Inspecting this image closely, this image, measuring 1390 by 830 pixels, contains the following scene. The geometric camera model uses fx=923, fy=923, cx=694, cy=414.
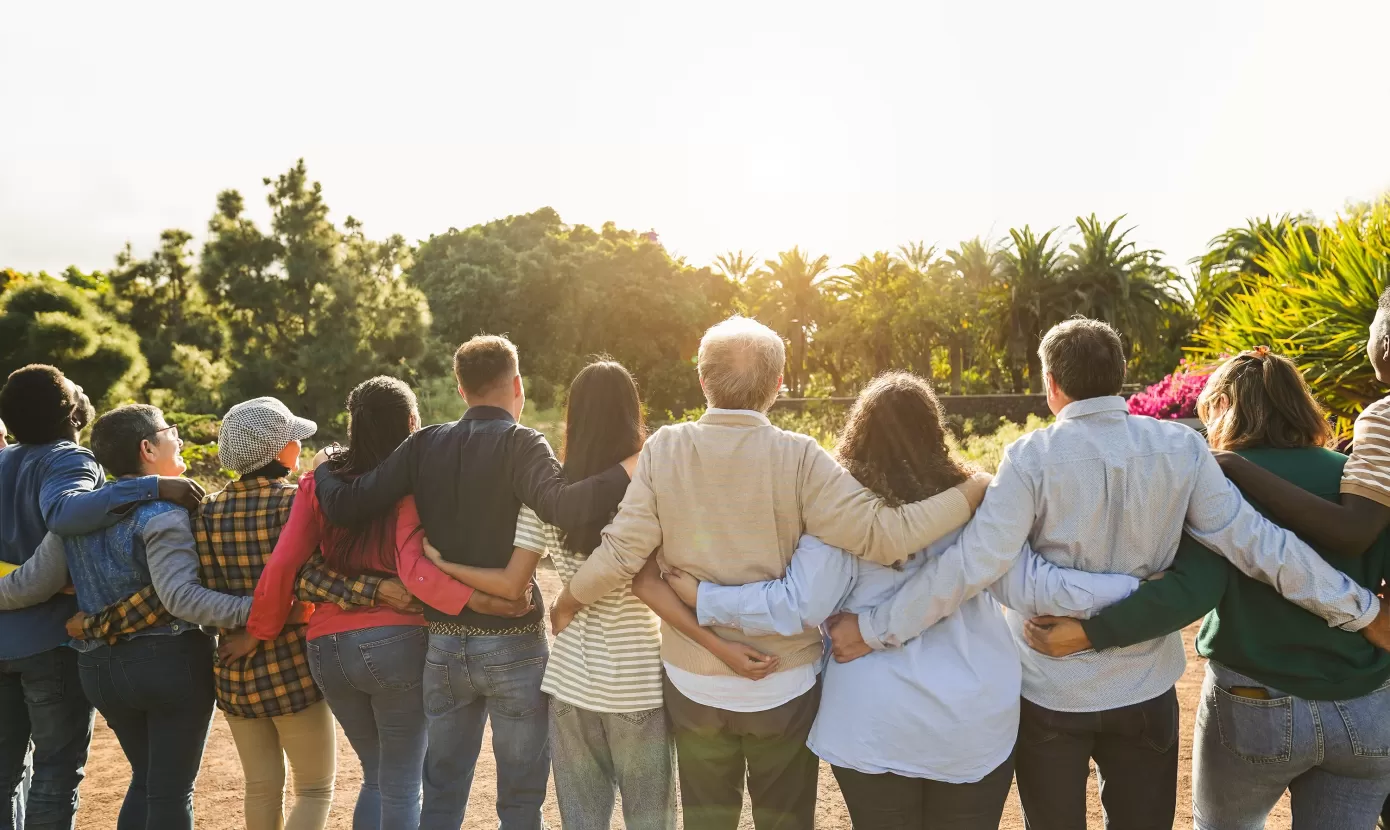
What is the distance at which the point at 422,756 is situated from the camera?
3.03 meters

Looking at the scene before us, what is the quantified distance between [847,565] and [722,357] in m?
0.64

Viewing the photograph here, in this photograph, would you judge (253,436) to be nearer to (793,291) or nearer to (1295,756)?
(1295,756)

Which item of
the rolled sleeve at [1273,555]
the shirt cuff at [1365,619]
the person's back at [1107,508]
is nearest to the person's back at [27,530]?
the person's back at [1107,508]

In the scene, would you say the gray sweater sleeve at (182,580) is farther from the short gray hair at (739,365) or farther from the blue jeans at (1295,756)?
the blue jeans at (1295,756)

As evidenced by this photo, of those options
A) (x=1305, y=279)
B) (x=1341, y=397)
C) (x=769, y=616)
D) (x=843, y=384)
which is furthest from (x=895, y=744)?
(x=843, y=384)

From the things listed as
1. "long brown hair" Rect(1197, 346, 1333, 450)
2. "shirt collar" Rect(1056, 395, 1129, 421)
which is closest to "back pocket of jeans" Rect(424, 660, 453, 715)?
"shirt collar" Rect(1056, 395, 1129, 421)

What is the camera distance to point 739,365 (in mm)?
2453

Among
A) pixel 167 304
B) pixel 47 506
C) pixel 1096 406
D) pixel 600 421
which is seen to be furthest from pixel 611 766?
pixel 167 304

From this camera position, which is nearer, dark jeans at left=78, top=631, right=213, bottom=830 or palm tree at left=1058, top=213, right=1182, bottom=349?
dark jeans at left=78, top=631, right=213, bottom=830

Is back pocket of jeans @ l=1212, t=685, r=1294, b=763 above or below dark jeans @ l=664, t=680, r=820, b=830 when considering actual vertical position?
above

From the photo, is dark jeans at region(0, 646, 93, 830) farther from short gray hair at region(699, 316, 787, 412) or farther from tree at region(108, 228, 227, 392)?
tree at region(108, 228, 227, 392)

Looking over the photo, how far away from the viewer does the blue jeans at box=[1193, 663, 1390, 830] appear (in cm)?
228

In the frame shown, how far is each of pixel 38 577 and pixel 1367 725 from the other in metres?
3.95

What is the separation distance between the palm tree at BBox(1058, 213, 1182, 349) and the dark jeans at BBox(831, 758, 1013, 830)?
3786cm
